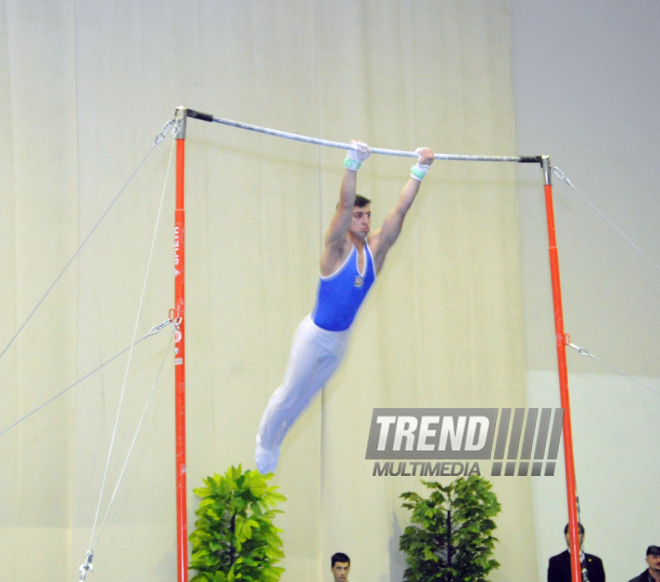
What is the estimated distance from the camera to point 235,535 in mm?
5820

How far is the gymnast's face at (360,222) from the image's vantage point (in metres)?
4.68

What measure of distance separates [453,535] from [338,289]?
323 cm

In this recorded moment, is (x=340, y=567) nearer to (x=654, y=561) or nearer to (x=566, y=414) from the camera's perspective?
(x=566, y=414)

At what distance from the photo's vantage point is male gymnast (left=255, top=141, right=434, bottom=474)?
4.45 metres

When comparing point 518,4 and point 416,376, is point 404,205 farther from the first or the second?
point 518,4

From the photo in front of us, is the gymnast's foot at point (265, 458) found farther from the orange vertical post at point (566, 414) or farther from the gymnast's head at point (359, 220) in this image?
the orange vertical post at point (566, 414)

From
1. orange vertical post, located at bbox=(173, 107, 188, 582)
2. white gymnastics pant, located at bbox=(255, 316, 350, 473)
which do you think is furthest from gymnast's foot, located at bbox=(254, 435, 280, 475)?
orange vertical post, located at bbox=(173, 107, 188, 582)

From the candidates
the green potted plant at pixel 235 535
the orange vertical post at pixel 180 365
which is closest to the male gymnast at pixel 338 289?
the orange vertical post at pixel 180 365

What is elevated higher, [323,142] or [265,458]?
[323,142]

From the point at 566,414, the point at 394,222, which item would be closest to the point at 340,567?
the point at 566,414

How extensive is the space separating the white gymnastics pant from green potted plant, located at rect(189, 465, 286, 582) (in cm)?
84

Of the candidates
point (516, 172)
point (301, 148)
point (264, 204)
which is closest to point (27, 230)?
point (264, 204)

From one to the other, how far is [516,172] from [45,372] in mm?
4868

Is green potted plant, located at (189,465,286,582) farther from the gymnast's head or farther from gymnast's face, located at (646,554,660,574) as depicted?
gymnast's face, located at (646,554,660,574)
